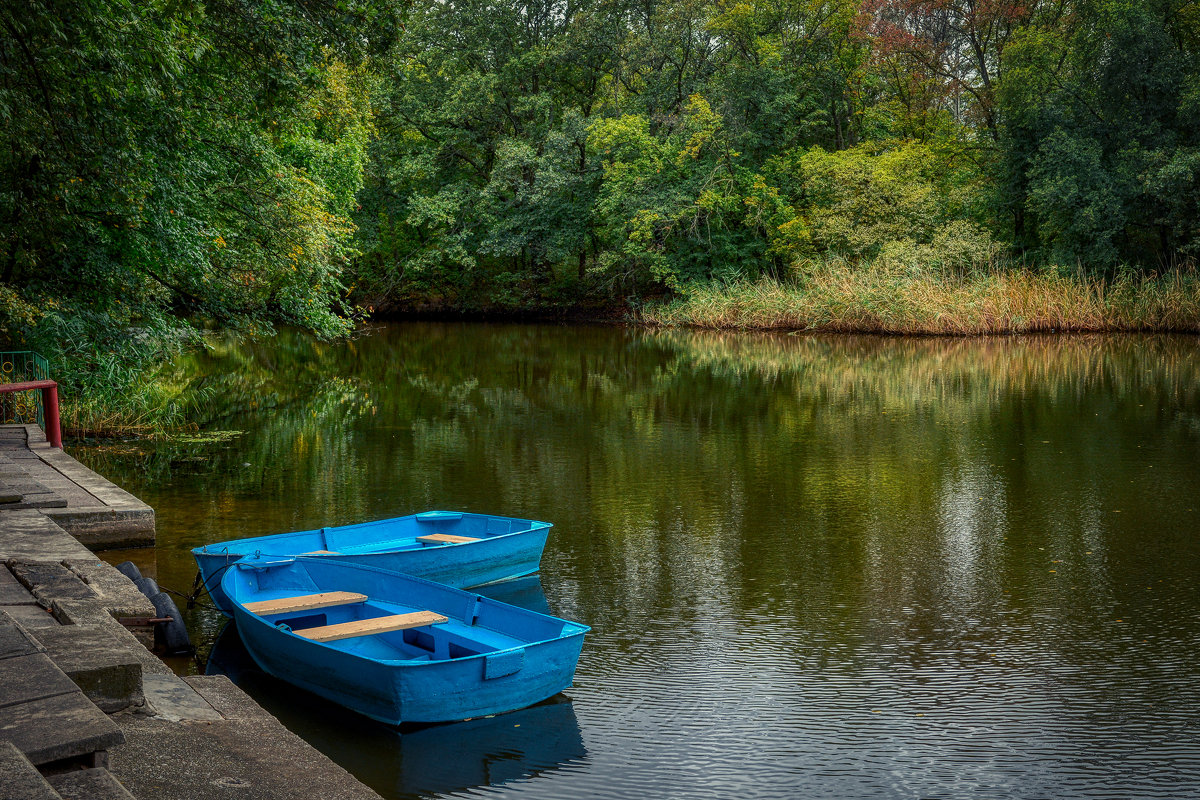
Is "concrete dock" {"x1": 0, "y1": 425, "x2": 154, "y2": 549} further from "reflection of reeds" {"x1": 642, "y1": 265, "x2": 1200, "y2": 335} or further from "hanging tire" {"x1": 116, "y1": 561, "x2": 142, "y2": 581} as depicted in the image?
"reflection of reeds" {"x1": 642, "y1": 265, "x2": 1200, "y2": 335}

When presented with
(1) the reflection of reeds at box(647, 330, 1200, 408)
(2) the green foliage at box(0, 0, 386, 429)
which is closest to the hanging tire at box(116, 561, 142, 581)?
(2) the green foliage at box(0, 0, 386, 429)

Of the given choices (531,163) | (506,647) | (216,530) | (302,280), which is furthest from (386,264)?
→ (506,647)

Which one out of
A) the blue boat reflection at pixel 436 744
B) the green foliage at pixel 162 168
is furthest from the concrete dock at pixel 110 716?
the green foliage at pixel 162 168

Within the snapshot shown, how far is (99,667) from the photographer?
3990mm

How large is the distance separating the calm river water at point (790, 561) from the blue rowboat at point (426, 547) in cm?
32

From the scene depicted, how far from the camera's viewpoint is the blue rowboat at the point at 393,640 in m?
5.92

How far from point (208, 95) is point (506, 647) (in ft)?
33.1

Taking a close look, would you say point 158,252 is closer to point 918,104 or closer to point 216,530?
point 216,530

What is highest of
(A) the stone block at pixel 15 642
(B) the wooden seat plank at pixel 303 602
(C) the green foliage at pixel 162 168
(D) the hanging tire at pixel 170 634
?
(C) the green foliage at pixel 162 168

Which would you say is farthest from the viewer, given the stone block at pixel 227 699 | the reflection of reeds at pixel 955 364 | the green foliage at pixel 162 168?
the reflection of reeds at pixel 955 364

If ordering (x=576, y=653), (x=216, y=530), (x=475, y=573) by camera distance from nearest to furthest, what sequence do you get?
1. (x=576, y=653)
2. (x=475, y=573)
3. (x=216, y=530)

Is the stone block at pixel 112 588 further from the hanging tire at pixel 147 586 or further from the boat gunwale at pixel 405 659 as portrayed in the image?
the boat gunwale at pixel 405 659

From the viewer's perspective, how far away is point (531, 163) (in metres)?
42.5

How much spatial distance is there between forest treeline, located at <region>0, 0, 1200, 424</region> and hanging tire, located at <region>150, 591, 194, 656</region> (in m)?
5.44
